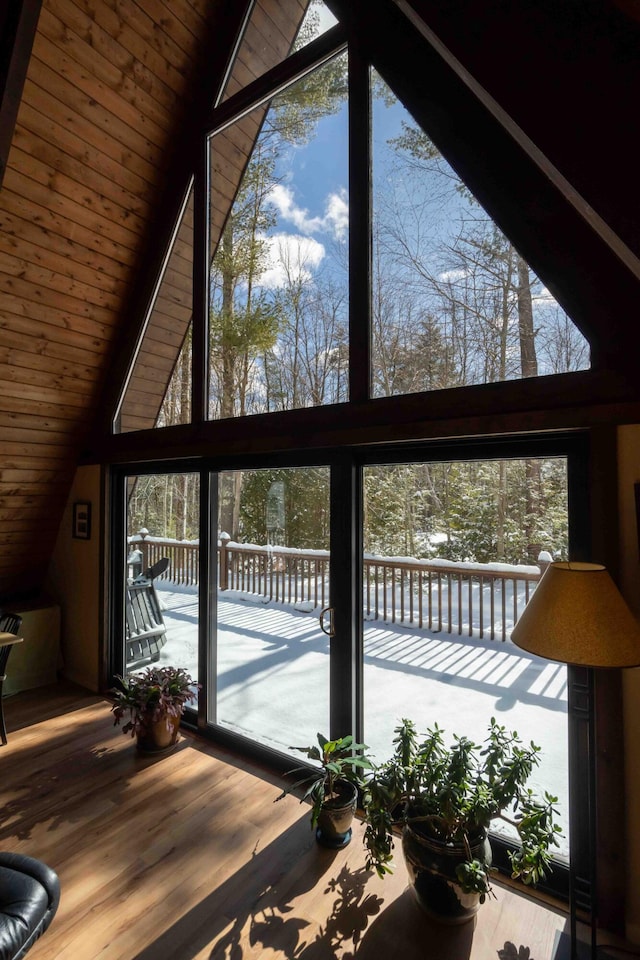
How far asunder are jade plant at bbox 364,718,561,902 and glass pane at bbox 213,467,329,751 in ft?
→ 2.82

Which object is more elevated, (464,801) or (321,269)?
(321,269)

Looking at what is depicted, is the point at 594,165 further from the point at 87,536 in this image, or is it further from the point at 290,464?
the point at 87,536

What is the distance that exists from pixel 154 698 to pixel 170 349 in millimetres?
2721

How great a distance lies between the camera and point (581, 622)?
4.85 ft

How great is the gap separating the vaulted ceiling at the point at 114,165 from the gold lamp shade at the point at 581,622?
104 cm

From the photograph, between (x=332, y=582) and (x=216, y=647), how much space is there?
1313mm

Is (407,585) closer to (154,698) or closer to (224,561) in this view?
(224,561)

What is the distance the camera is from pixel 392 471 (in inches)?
106

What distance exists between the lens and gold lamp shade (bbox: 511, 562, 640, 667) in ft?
4.73

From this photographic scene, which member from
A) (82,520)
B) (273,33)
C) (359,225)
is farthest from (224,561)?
(273,33)

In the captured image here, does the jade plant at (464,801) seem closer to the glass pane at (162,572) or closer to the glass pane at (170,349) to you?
the glass pane at (162,572)

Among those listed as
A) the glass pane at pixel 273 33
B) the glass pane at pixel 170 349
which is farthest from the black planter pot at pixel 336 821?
the glass pane at pixel 273 33

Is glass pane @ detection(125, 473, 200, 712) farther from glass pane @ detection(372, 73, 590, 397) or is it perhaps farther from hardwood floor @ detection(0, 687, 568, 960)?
glass pane @ detection(372, 73, 590, 397)

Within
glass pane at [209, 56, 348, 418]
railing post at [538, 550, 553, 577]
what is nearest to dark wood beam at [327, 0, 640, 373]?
glass pane at [209, 56, 348, 418]
